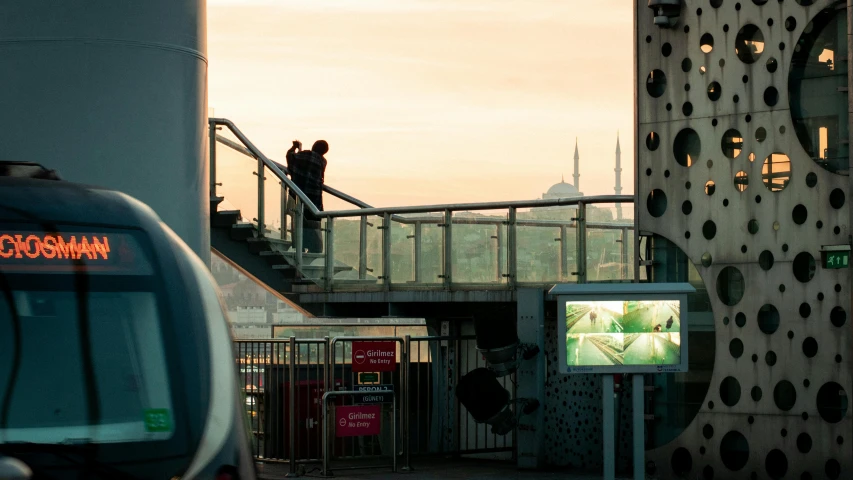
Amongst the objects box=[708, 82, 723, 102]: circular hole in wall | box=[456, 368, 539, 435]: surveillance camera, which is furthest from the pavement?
box=[708, 82, 723, 102]: circular hole in wall

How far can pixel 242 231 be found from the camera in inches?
791

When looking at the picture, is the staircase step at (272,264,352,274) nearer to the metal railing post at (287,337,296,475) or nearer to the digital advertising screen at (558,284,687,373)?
the metal railing post at (287,337,296,475)

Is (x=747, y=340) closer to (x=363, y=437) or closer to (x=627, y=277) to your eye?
(x=627, y=277)

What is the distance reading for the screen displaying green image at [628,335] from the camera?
12047mm

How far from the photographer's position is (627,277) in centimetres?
1681

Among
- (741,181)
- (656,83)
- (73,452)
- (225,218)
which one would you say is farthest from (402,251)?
(73,452)

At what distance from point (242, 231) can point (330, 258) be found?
4.56ft

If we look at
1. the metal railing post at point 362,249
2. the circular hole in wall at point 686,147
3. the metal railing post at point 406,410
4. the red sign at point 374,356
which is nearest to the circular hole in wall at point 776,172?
the circular hole in wall at point 686,147

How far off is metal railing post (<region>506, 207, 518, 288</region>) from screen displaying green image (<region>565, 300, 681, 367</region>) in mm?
5339

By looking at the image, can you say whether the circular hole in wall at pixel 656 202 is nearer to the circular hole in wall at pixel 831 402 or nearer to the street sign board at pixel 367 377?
the circular hole in wall at pixel 831 402

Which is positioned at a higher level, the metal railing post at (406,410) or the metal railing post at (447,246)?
the metal railing post at (447,246)

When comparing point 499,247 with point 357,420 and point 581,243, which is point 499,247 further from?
point 357,420

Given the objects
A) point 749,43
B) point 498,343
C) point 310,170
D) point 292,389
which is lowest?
point 292,389

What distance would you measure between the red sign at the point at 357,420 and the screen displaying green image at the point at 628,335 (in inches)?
159
